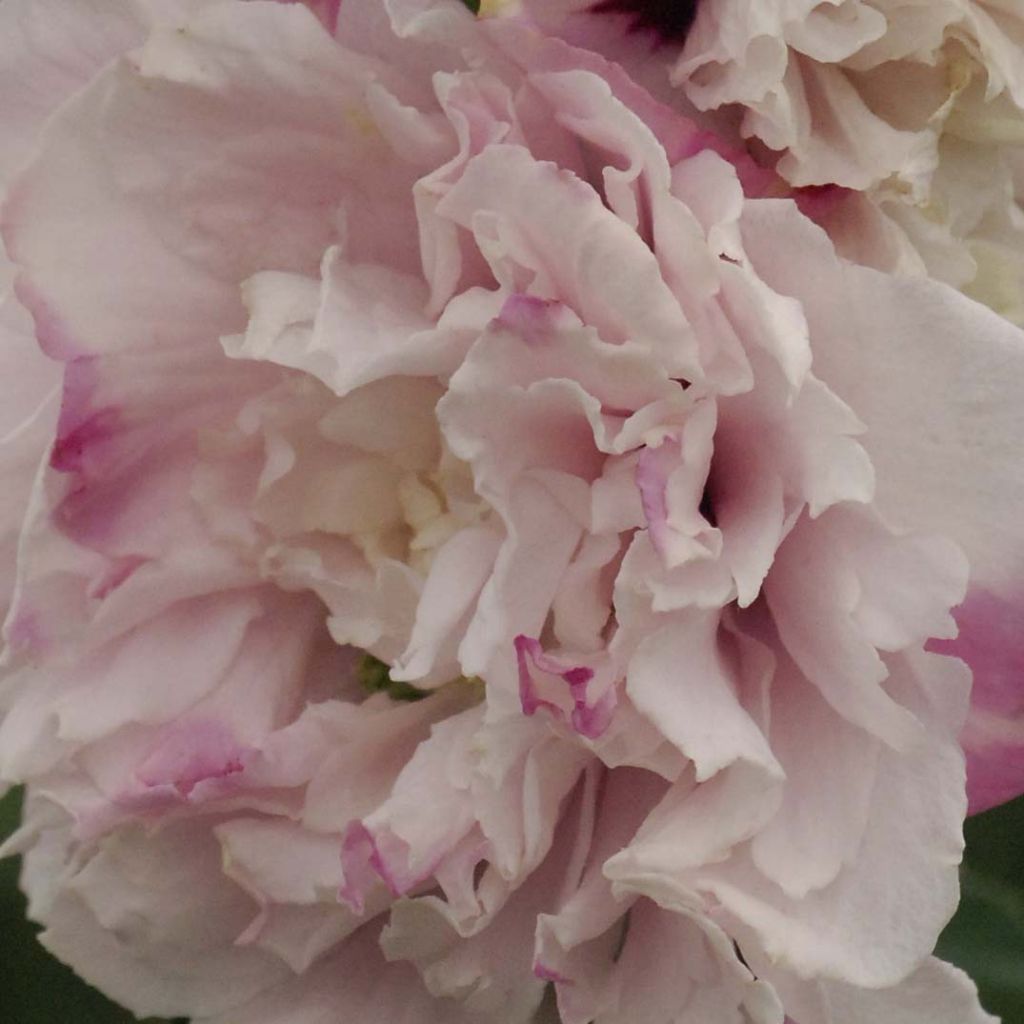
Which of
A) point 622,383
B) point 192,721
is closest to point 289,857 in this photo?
point 192,721

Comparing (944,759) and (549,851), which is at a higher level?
(944,759)

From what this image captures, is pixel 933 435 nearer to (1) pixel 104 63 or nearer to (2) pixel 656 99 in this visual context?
(2) pixel 656 99

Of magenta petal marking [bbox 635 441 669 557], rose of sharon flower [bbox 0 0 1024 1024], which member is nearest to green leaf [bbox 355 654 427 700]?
rose of sharon flower [bbox 0 0 1024 1024]

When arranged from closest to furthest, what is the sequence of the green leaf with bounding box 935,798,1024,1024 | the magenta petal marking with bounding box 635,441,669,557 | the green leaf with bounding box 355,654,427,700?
the magenta petal marking with bounding box 635,441,669,557
the green leaf with bounding box 355,654,427,700
the green leaf with bounding box 935,798,1024,1024

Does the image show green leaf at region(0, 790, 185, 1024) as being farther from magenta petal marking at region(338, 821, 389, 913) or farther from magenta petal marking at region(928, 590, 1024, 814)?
magenta petal marking at region(928, 590, 1024, 814)

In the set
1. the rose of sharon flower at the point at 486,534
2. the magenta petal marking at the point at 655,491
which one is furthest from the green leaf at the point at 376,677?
the magenta petal marking at the point at 655,491

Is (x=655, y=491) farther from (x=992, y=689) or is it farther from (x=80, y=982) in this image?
(x=80, y=982)
